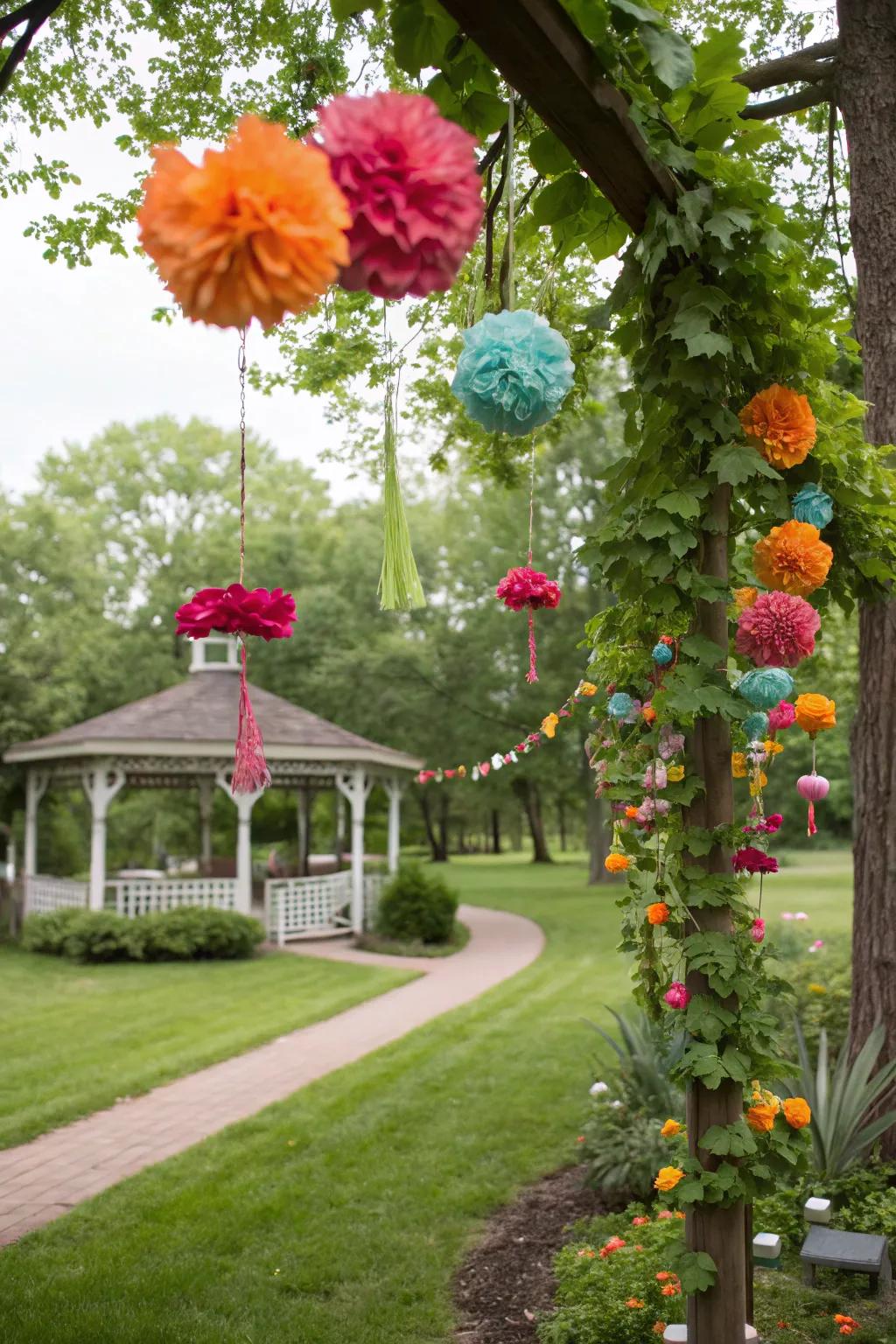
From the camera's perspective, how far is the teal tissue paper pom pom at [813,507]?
2830 mm

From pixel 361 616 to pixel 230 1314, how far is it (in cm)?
2141

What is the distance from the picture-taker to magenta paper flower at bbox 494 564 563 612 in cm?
343

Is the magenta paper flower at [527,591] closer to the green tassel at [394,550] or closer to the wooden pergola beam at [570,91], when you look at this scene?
the green tassel at [394,550]

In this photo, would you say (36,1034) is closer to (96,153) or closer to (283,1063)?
(283,1063)

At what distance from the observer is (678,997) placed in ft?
9.02

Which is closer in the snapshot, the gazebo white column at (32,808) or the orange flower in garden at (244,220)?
the orange flower in garden at (244,220)

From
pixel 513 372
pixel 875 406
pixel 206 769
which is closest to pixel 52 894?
pixel 206 769

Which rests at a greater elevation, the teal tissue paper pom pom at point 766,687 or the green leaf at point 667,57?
the green leaf at point 667,57

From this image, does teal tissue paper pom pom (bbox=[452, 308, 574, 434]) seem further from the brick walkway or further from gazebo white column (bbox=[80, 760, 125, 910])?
gazebo white column (bbox=[80, 760, 125, 910])

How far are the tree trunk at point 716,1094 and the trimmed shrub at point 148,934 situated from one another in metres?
11.9

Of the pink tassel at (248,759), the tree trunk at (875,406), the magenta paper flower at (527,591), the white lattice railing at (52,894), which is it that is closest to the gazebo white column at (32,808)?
the white lattice railing at (52,894)

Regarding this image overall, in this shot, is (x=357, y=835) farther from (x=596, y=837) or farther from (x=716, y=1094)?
(x=716, y=1094)

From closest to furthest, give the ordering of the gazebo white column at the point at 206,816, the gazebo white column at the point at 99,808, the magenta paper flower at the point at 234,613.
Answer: the magenta paper flower at the point at 234,613
the gazebo white column at the point at 99,808
the gazebo white column at the point at 206,816

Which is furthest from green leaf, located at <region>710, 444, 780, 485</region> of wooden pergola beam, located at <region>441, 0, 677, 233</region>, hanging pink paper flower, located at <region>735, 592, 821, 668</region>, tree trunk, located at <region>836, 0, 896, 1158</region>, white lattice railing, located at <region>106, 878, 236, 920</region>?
white lattice railing, located at <region>106, 878, 236, 920</region>
